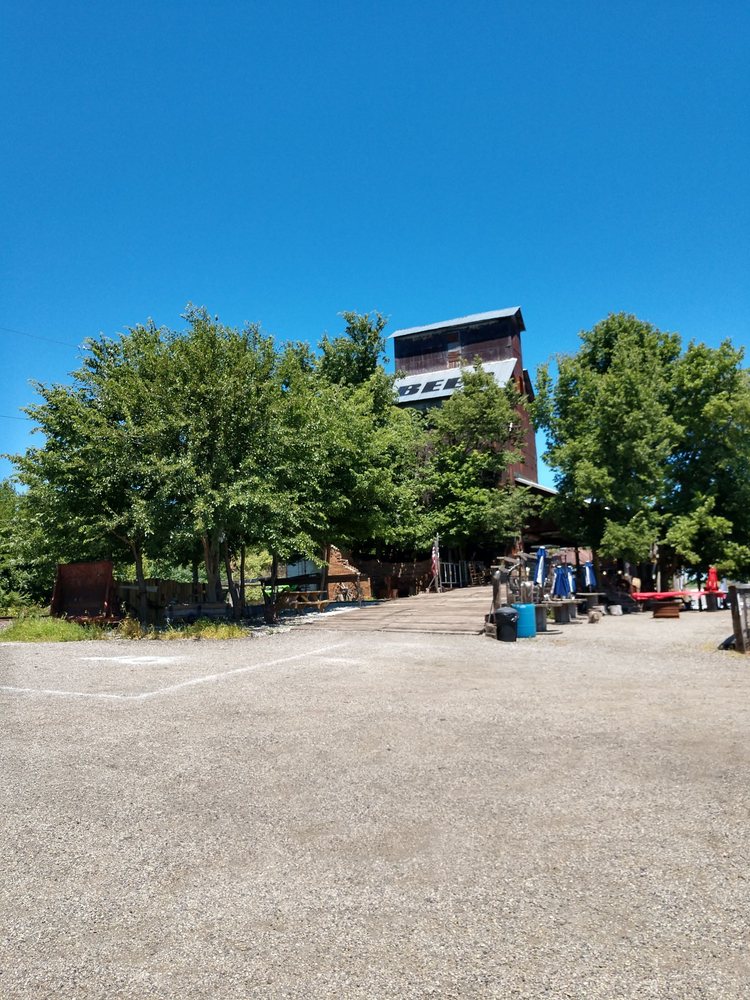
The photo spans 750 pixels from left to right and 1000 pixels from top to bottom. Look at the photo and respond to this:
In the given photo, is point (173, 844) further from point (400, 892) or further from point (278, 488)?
point (278, 488)

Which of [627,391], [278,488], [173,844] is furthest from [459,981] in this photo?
[627,391]

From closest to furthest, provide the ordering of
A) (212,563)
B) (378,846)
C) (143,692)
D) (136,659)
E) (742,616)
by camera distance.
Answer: (378,846), (143,692), (742,616), (136,659), (212,563)

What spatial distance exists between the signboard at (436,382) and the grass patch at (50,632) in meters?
26.9

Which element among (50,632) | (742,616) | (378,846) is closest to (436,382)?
(50,632)

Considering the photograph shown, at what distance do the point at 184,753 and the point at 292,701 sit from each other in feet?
7.63

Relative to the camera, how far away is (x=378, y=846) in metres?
3.71

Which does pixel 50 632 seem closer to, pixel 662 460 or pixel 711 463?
pixel 662 460

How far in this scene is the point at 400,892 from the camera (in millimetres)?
3180

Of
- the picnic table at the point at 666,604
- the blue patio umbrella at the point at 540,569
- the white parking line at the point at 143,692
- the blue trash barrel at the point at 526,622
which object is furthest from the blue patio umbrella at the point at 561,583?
the white parking line at the point at 143,692

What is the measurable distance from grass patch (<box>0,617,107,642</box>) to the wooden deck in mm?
5832

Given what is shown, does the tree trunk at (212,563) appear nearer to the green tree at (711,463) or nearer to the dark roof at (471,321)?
the green tree at (711,463)

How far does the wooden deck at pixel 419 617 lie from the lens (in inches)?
674

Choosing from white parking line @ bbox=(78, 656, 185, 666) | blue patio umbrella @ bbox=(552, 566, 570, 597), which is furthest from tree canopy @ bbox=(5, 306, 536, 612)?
blue patio umbrella @ bbox=(552, 566, 570, 597)

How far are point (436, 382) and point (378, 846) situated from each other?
41.7 m
